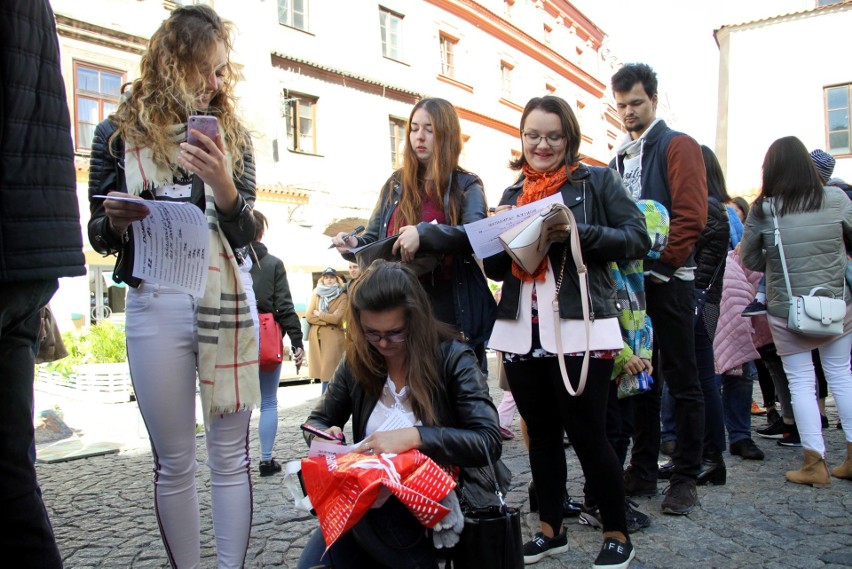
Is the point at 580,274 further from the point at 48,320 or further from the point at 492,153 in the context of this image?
the point at 492,153

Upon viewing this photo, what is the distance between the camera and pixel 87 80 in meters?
14.8

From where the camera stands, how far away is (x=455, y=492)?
207 centimetres

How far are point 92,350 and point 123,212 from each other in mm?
9260

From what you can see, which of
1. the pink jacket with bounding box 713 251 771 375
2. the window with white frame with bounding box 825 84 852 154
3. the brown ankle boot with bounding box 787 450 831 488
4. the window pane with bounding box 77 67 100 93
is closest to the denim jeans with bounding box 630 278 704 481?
the brown ankle boot with bounding box 787 450 831 488

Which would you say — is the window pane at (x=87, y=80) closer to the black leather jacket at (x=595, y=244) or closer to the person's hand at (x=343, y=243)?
the person's hand at (x=343, y=243)

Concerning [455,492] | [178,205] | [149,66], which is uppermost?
[149,66]

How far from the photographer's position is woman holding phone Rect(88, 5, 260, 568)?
2209 mm

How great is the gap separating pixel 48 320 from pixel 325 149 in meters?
15.1

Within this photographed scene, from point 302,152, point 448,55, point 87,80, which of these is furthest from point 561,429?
point 448,55

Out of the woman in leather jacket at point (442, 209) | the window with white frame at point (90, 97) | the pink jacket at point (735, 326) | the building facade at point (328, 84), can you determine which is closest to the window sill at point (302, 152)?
the building facade at point (328, 84)

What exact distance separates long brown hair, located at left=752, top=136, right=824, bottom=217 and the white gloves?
3119 millimetres

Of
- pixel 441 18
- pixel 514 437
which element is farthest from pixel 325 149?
pixel 514 437

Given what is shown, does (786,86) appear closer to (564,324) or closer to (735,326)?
(735,326)

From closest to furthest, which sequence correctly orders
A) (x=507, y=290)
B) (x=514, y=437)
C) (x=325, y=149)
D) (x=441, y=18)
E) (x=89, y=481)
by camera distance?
(x=507, y=290) < (x=89, y=481) < (x=514, y=437) < (x=325, y=149) < (x=441, y=18)
